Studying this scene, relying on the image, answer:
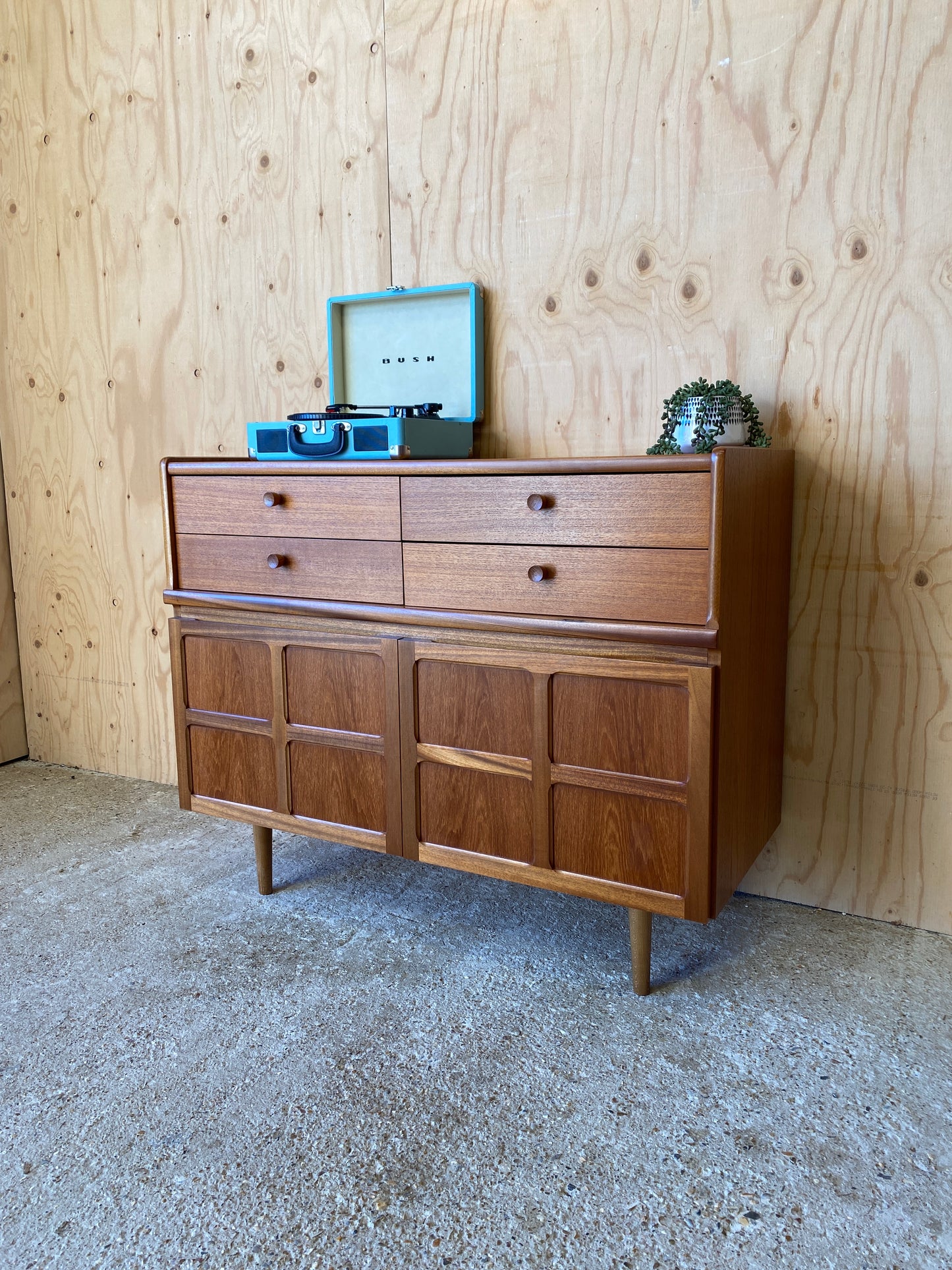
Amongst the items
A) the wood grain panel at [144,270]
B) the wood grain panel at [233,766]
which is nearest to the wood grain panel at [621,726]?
the wood grain panel at [233,766]

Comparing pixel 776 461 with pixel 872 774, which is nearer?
pixel 776 461

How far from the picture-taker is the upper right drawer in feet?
4.58

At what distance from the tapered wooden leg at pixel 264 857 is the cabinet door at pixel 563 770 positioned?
42cm

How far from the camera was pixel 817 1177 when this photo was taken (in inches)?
48.0

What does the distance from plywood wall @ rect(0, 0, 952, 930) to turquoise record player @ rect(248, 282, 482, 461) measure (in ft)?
0.22

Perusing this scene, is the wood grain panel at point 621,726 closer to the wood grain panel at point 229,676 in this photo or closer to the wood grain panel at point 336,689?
the wood grain panel at point 336,689

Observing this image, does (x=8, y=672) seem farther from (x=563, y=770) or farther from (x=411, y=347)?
(x=563, y=770)

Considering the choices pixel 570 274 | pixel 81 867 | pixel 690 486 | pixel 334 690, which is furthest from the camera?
pixel 81 867

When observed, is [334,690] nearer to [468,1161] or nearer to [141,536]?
[468,1161]

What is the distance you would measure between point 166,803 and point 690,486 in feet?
6.01

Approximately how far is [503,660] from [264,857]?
2.65ft

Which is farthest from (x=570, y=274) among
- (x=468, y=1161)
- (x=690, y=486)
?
(x=468, y=1161)

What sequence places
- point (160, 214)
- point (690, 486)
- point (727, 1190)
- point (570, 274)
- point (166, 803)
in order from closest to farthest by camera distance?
point (727, 1190) < point (690, 486) < point (570, 274) < point (160, 214) < point (166, 803)

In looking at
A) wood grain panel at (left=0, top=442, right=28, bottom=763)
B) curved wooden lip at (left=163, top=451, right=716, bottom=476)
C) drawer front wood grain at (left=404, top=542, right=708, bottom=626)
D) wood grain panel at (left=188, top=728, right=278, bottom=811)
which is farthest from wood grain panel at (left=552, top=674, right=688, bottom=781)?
wood grain panel at (left=0, top=442, right=28, bottom=763)
